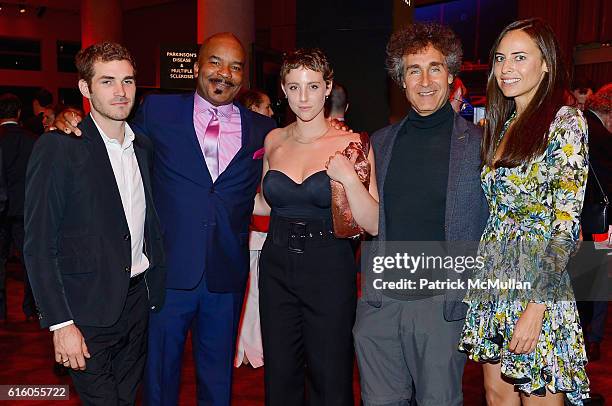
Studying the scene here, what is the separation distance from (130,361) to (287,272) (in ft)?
2.26

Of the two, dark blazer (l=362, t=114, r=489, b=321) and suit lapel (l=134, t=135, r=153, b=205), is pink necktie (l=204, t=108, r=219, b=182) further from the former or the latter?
dark blazer (l=362, t=114, r=489, b=321)

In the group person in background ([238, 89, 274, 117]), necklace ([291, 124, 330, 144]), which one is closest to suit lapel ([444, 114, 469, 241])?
necklace ([291, 124, 330, 144])

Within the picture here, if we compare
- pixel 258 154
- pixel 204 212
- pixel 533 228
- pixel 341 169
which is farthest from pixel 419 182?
pixel 204 212

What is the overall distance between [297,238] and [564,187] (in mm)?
1023

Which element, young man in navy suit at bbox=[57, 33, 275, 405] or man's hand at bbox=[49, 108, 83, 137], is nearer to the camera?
man's hand at bbox=[49, 108, 83, 137]

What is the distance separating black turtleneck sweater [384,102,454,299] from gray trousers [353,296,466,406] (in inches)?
3.1

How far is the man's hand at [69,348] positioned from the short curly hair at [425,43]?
58.9 inches

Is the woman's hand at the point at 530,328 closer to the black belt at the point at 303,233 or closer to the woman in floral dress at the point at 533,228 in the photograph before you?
the woman in floral dress at the point at 533,228

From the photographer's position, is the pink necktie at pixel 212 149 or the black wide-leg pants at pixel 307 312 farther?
the pink necktie at pixel 212 149

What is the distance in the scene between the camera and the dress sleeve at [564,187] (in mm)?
1970

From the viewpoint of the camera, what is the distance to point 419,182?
235 centimetres

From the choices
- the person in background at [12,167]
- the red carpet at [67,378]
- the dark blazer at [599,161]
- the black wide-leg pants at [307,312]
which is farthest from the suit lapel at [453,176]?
the person in background at [12,167]

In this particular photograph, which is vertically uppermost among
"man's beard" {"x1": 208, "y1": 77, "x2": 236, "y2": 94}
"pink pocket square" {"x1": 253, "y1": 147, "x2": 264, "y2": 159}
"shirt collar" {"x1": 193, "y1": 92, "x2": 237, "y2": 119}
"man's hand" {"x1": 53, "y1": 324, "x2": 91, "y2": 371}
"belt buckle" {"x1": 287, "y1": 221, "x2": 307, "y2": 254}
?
"man's beard" {"x1": 208, "y1": 77, "x2": 236, "y2": 94}

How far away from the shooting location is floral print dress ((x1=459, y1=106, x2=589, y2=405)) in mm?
1987
